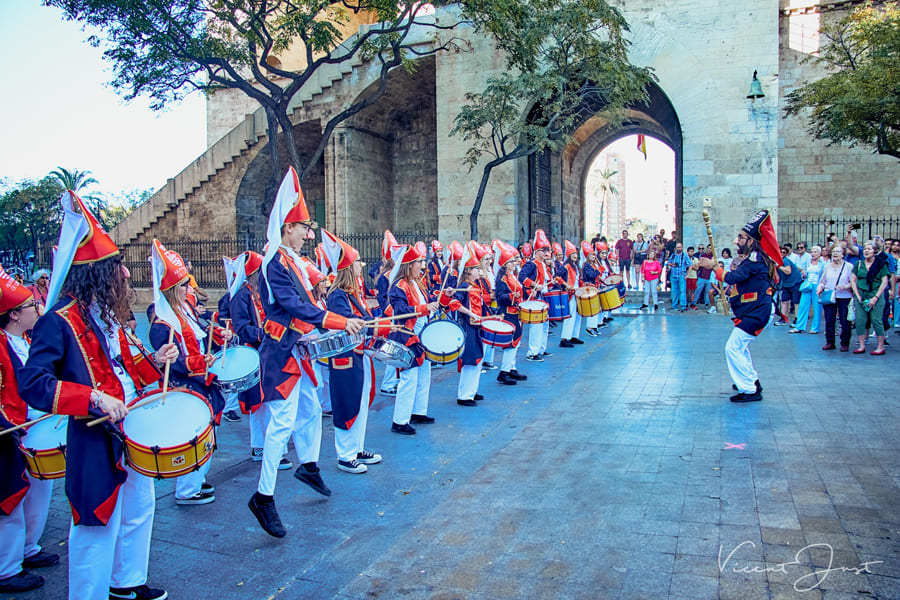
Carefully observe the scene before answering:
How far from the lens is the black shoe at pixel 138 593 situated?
3549 millimetres

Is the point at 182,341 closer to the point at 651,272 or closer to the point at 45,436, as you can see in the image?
the point at 45,436

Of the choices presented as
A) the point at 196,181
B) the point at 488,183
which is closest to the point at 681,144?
the point at 488,183

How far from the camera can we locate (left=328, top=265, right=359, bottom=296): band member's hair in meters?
5.84

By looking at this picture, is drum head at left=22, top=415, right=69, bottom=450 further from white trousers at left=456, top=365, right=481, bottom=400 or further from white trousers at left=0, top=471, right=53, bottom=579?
white trousers at left=456, top=365, right=481, bottom=400

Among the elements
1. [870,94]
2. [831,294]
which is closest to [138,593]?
[831,294]

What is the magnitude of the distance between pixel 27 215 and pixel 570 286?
98.4 ft

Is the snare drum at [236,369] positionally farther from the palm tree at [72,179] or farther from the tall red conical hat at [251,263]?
the palm tree at [72,179]

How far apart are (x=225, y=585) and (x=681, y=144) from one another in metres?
20.3

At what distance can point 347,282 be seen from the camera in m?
5.86

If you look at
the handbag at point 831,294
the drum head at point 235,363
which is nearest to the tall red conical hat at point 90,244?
the drum head at point 235,363

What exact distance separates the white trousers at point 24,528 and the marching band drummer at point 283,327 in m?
1.28

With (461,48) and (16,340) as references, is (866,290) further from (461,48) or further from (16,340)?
(461,48)

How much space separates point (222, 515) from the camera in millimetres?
4926

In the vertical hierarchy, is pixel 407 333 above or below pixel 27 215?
below
